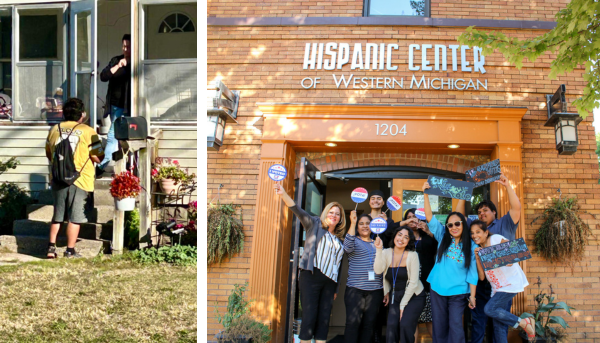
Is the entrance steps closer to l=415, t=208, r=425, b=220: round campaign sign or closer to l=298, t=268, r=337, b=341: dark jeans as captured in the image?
l=298, t=268, r=337, b=341: dark jeans

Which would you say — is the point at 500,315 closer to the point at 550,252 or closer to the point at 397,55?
the point at 550,252

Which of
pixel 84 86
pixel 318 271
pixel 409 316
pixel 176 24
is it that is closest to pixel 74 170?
pixel 84 86

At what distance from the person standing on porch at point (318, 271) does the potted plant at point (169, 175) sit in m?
2.18

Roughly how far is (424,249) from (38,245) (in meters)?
4.79

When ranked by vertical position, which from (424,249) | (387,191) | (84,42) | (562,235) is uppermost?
(84,42)

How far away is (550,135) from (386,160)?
7.11ft

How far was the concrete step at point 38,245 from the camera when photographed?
242 inches

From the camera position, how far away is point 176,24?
8.69 m

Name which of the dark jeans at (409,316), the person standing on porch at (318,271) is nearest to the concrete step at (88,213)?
the person standing on porch at (318,271)

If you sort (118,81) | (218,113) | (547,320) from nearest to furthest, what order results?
(547,320), (218,113), (118,81)

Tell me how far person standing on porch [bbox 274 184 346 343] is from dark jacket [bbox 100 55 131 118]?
3085mm

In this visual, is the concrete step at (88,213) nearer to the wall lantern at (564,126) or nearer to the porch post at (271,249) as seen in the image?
the porch post at (271,249)

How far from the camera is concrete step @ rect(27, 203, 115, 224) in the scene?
646 centimetres

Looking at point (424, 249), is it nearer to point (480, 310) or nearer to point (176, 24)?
point (480, 310)
